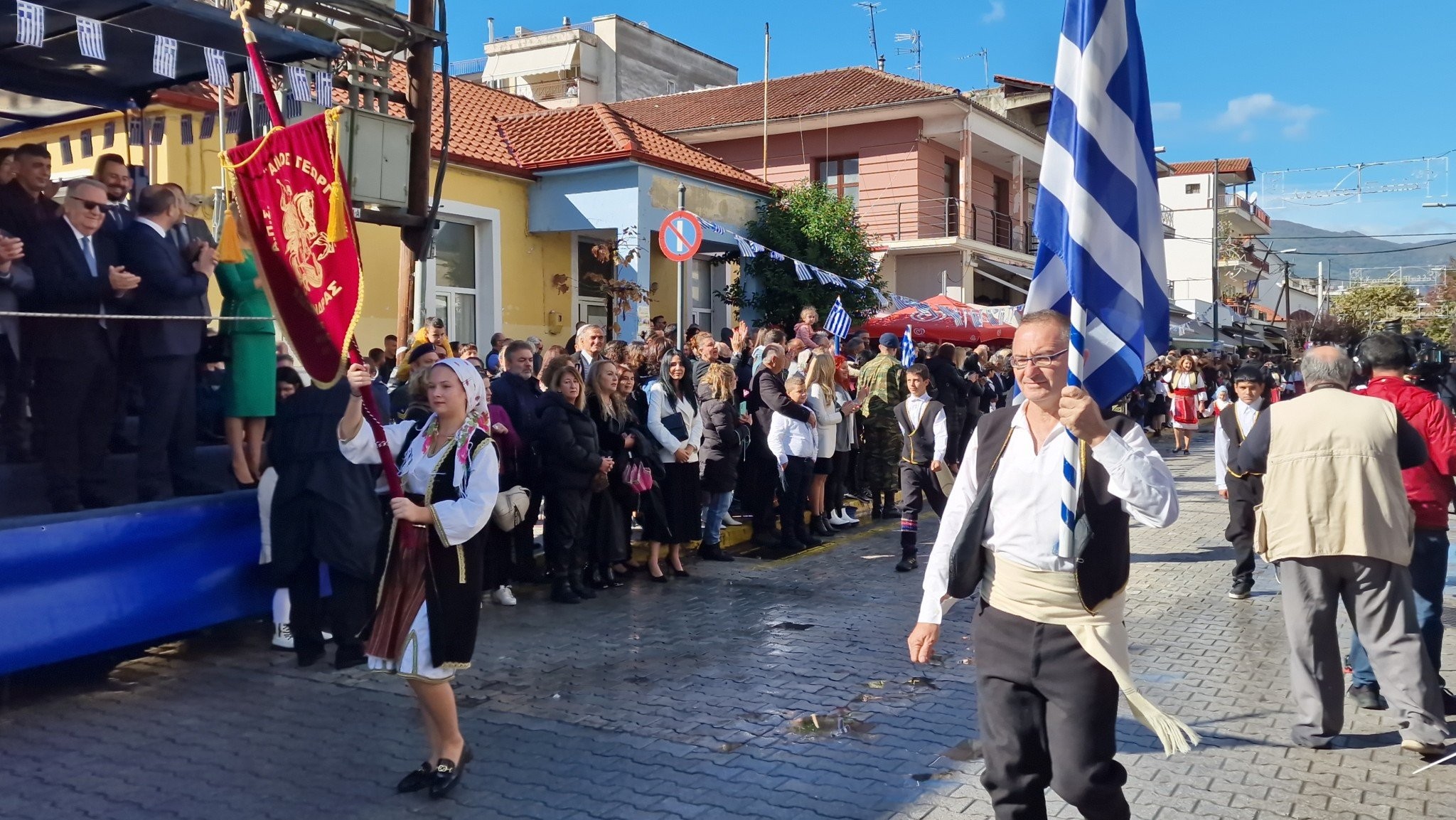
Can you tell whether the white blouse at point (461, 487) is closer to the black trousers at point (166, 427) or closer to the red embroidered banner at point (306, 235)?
the red embroidered banner at point (306, 235)

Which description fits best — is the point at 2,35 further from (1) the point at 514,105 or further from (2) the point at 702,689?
(1) the point at 514,105

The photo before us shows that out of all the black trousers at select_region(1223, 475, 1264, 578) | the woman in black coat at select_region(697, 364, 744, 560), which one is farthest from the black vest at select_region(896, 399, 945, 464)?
the black trousers at select_region(1223, 475, 1264, 578)

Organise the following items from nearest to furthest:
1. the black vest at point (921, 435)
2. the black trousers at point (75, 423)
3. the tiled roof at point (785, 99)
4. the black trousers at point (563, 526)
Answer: the black trousers at point (75, 423), the black trousers at point (563, 526), the black vest at point (921, 435), the tiled roof at point (785, 99)

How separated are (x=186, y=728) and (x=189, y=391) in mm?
2160

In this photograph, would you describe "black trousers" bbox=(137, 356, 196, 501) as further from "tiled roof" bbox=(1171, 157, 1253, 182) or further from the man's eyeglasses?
"tiled roof" bbox=(1171, 157, 1253, 182)

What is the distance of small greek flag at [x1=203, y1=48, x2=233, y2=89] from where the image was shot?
22.8 feet

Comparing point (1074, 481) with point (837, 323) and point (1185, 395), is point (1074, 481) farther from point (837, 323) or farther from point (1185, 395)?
point (1185, 395)

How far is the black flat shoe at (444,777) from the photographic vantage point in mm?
4496

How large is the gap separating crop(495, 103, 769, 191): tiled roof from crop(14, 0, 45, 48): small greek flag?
1258cm

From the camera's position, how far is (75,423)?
242 inches

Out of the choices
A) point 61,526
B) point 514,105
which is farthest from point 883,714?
point 514,105

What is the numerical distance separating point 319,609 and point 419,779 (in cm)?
230

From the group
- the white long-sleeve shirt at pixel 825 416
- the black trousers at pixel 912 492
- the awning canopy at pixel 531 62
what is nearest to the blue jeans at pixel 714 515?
the white long-sleeve shirt at pixel 825 416

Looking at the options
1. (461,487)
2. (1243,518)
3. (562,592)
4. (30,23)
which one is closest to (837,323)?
(1243,518)
